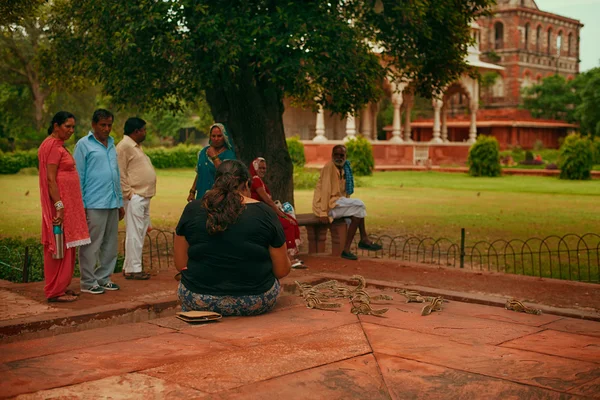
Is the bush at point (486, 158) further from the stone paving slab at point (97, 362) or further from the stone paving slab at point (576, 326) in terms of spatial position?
the stone paving slab at point (97, 362)

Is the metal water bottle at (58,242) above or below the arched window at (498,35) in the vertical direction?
below

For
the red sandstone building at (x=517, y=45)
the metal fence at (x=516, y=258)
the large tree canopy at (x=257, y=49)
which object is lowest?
the metal fence at (x=516, y=258)

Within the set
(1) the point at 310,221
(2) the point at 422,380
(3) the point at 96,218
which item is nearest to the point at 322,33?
(1) the point at 310,221

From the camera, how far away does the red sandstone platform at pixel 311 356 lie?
3.79 metres

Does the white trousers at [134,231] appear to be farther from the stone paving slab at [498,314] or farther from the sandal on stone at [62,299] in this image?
the stone paving slab at [498,314]

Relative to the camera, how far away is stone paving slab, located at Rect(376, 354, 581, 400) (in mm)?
3723

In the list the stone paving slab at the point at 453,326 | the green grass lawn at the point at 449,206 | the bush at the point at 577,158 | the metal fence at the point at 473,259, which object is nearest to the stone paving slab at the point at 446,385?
the stone paving slab at the point at 453,326

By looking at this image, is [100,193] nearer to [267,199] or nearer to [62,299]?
[62,299]

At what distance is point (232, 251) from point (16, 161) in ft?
95.9

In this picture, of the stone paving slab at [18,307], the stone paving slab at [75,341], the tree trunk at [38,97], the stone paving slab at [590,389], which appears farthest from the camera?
the tree trunk at [38,97]

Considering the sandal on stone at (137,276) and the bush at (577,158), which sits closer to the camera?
the sandal on stone at (137,276)

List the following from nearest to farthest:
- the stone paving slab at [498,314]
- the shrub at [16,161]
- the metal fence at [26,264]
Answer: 1. the stone paving slab at [498,314]
2. the metal fence at [26,264]
3. the shrub at [16,161]

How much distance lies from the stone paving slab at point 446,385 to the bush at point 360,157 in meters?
24.9

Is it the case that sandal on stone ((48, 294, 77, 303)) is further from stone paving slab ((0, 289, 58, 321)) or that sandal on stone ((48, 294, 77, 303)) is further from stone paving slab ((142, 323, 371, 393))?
stone paving slab ((142, 323, 371, 393))
